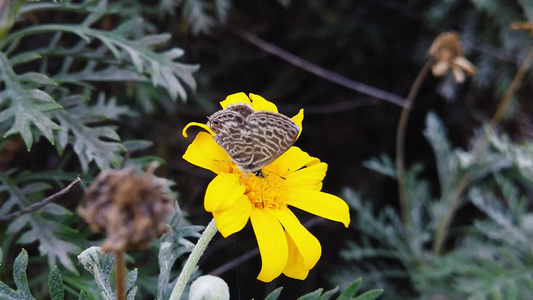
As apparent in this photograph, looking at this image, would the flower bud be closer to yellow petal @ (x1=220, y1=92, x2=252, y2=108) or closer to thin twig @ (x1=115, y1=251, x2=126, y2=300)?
thin twig @ (x1=115, y1=251, x2=126, y2=300)

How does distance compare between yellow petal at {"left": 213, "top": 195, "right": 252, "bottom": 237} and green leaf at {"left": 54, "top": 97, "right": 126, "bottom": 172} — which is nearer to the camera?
yellow petal at {"left": 213, "top": 195, "right": 252, "bottom": 237}

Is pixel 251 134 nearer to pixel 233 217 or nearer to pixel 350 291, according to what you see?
pixel 233 217

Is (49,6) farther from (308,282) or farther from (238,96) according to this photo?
(308,282)

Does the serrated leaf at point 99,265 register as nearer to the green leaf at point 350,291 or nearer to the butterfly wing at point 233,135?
the butterfly wing at point 233,135

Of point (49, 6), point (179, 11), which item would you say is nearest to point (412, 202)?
point (179, 11)

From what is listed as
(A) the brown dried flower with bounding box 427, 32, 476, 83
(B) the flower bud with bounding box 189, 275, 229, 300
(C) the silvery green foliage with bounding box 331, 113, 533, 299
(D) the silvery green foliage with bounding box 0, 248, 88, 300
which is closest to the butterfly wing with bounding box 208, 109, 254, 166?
(B) the flower bud with bounding box 189, 275, 229, 300

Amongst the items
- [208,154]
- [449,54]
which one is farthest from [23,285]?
[449,54]

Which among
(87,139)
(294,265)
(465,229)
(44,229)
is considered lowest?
(465,229)
